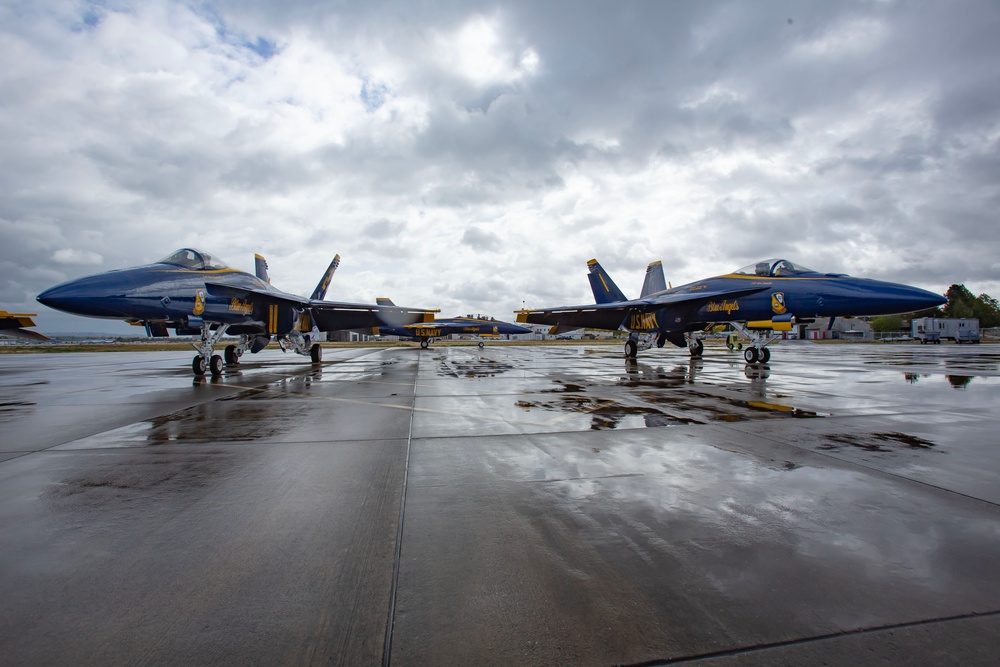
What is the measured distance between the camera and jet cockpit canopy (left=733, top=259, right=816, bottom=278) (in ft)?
43.3

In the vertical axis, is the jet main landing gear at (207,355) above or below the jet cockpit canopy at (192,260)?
below

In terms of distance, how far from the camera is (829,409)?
6359mm

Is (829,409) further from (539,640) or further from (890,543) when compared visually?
(539,640)

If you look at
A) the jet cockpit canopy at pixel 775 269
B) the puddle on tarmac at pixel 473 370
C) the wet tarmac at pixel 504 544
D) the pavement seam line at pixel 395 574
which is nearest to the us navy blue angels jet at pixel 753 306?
the jet cockpit canopy at pixel 775 269

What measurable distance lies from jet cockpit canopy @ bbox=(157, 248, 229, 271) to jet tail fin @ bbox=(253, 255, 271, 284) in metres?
7.38

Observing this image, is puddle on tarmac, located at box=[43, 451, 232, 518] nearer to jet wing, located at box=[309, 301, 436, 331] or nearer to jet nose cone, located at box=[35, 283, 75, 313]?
jet nose cone, located at box=[35, 283, 75, 313]

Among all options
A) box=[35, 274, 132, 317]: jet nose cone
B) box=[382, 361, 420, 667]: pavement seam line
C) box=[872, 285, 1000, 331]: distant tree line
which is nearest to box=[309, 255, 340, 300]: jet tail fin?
box=[35, 274, 132, 317]: jet nose cone

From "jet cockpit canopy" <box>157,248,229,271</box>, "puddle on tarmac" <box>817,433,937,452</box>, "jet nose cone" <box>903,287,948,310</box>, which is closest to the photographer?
"puddle on tarmac" <box>817,433,937,452</box>

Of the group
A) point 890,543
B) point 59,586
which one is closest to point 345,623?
A: point 59,586

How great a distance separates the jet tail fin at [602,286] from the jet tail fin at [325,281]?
12.7 meters

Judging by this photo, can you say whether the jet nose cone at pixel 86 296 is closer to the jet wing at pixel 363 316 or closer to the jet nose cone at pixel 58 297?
the jet nose cone at pixel 58 297

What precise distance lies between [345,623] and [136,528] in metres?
1.70

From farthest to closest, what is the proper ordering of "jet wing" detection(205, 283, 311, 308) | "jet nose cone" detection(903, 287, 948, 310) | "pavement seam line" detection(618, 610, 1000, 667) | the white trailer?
the white trailer < "jet wing" detection(205, 283, 311, 308) < "jet nose cone" detection(903, 287, 948, 310) < "pavement seam line" detection(618, 610, 1000, 667)

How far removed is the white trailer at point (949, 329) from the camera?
4206 cm
